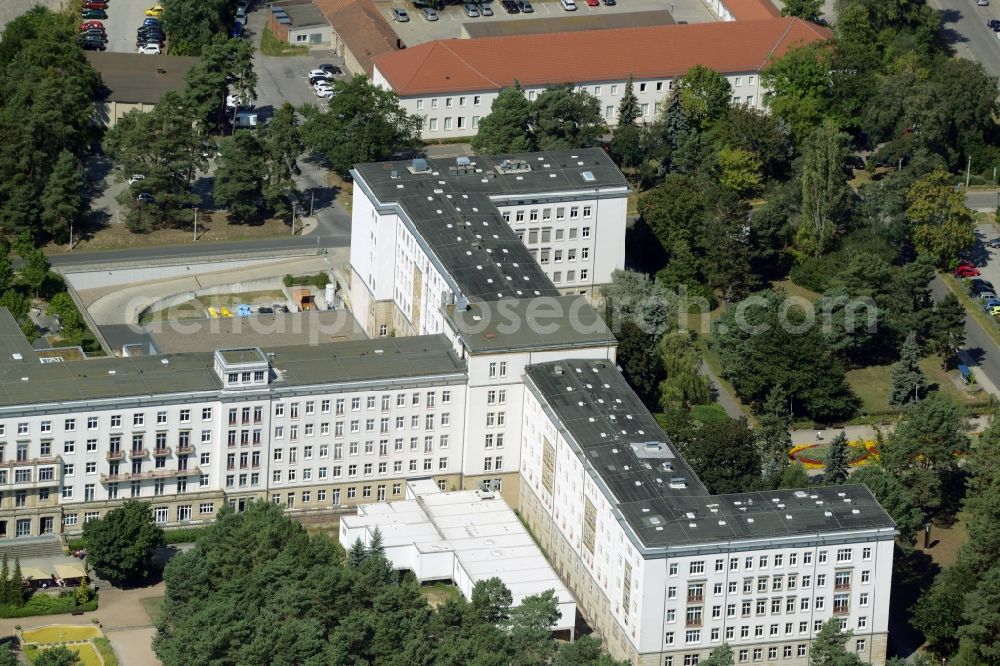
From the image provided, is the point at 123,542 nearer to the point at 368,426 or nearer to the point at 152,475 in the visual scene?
the point at 152,475

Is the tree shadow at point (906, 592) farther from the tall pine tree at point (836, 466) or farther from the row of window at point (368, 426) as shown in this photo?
the row of window at point (368, 426)

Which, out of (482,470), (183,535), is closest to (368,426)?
(482,470)

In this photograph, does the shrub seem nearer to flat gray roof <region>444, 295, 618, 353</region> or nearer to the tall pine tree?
flat gray roof <region>444, 295, 618, 353</region>

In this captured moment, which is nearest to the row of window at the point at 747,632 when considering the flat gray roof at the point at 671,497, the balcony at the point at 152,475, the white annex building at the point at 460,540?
the flat gray roof at the point at 671,497

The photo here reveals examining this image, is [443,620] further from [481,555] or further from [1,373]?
[1,373]

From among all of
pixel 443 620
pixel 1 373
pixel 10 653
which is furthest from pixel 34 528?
pixel 443 620

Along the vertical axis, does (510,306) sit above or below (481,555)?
above
